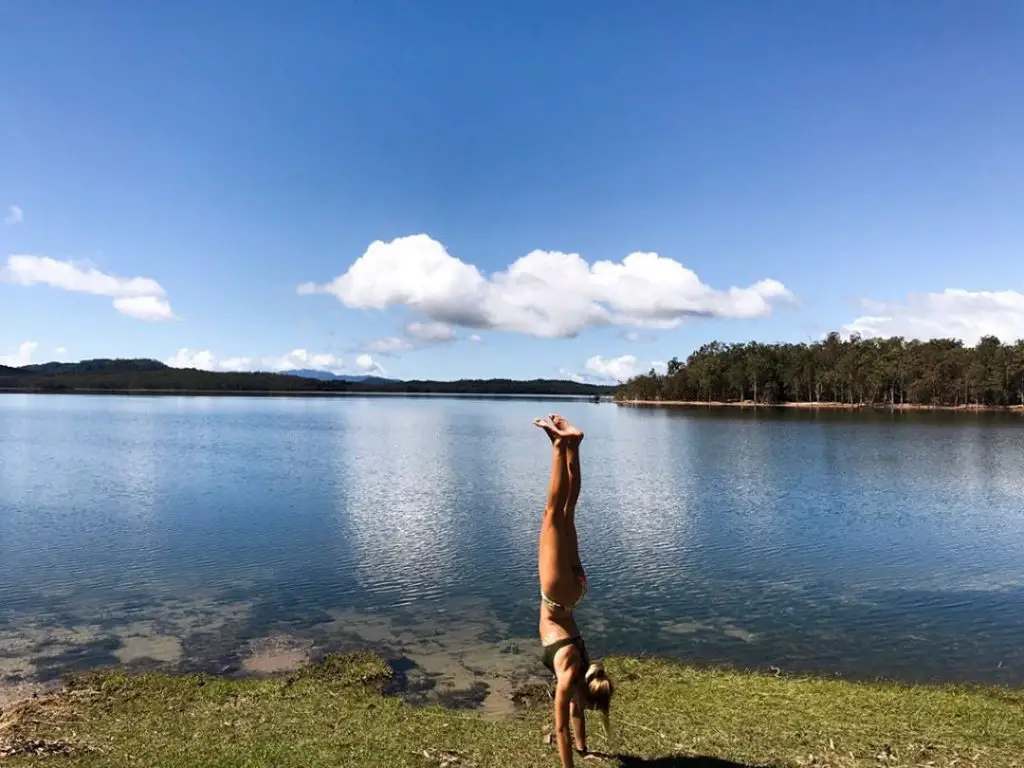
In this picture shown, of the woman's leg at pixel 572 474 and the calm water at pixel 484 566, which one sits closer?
the woman's leg at pixel 572 474

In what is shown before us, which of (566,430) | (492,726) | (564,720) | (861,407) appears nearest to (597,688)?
(564,720)

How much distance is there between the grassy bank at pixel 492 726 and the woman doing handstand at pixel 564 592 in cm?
134

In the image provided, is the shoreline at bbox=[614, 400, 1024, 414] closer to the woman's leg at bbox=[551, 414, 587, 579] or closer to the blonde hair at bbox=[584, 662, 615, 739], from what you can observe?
the blonde hair at bbox=[584, 662, 615, 739]

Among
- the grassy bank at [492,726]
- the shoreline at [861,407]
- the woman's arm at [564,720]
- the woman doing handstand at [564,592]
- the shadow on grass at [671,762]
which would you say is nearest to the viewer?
the woman's arm at [564,720]

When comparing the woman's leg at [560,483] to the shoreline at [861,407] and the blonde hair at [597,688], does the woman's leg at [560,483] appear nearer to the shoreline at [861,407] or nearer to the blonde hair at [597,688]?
the blonde hair at [597,688]

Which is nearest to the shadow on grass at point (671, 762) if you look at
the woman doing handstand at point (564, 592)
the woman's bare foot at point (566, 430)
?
the woman doing handstand at point (564, 592)

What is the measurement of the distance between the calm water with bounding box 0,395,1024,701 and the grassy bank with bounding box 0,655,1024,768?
1.96m

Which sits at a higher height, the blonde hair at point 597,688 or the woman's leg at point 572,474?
the woman's leg at point 572,474

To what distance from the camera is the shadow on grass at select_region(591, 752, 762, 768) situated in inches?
343

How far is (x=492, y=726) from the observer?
35.0 ft

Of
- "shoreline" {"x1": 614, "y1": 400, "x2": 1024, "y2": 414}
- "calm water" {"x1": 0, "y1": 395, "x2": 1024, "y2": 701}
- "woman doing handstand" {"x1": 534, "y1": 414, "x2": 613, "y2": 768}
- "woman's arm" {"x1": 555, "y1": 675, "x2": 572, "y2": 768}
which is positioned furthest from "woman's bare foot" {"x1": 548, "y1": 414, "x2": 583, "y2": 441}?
"shoreline" {"x1": 614, "y1": 400, "x2": 1024, "y2": 414}

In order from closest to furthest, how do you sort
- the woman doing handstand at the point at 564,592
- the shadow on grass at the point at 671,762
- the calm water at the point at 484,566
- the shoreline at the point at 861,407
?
the woman doing handstand at the point at 564,592
the shadow on grass at the point at 671,762
the calm water at the point at 484,566
the shoreline at the point at 861,407

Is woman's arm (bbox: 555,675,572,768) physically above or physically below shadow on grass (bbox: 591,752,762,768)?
above

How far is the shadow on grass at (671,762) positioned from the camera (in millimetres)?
8711
